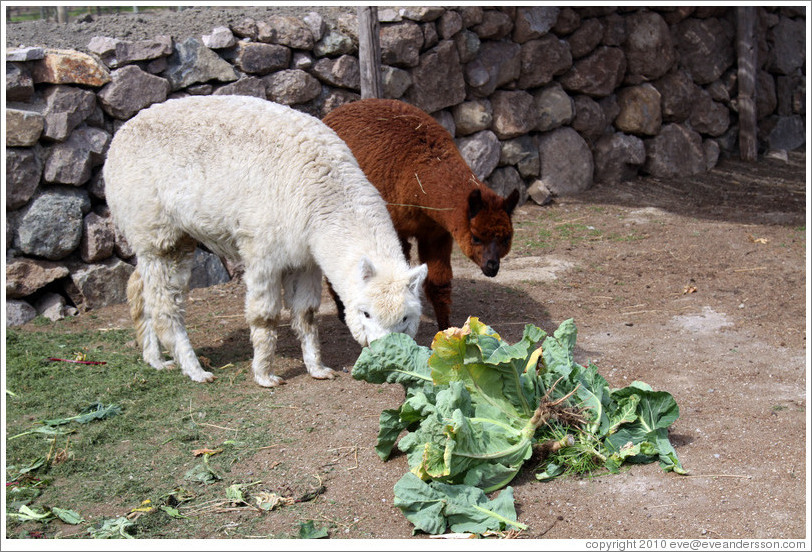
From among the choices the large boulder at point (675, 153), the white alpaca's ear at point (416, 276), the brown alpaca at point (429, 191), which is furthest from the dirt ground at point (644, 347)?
the white alpaca's ear at point (416, 276)

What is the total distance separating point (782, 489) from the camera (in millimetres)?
3379

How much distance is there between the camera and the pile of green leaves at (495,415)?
3363 mm

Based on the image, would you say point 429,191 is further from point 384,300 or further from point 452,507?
point 452,507

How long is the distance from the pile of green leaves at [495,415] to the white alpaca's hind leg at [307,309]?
1.26 meters

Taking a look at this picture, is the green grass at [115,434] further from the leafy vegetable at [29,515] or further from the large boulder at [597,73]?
the large boulder at [597,73]

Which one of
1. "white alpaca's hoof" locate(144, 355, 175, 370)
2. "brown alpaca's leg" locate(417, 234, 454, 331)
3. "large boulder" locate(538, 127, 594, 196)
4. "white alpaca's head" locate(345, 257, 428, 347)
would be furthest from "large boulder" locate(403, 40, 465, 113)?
"white alpaca's head" locate(345, 257, 428, 347)

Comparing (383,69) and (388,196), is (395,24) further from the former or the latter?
(388,196)

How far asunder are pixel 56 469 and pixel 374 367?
173 centimetres

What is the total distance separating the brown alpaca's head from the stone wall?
2980 mm

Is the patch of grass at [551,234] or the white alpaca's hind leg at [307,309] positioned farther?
the patch of grass at [551,234]

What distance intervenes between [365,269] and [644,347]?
2.25 m

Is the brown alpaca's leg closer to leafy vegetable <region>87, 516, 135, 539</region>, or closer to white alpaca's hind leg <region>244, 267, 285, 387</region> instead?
white alpaca's hind leg <region>244, 267, 285, 387</region>

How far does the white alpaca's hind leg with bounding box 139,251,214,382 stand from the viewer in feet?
16.8

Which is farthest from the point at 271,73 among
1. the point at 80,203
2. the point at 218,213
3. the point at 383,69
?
the point at 218,213
